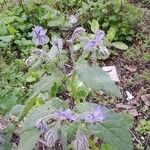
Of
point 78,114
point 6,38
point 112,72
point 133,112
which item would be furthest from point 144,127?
point 6,38

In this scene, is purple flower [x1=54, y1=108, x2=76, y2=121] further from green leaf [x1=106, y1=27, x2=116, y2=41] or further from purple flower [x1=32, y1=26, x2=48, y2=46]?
green leaf [x1=106, y1=27, x2=116, y2=41]

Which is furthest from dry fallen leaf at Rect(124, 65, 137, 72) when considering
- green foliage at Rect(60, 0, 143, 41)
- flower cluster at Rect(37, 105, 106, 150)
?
flower cluster at Rect(37, 105, 106, 150)

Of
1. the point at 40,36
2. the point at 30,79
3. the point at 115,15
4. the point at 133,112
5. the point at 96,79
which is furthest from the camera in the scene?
the point at 115,15

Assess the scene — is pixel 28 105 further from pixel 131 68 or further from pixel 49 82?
pixel 131 68

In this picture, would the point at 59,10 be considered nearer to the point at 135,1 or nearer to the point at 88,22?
the point at 88,22

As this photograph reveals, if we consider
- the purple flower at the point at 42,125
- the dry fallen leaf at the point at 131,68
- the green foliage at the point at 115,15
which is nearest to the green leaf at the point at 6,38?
the green foliage at the point at 115,15

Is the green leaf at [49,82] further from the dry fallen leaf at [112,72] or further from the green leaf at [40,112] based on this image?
the dry fallen leaf at [112,72]

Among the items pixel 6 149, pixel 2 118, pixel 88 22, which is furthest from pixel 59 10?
pixel 6 149
